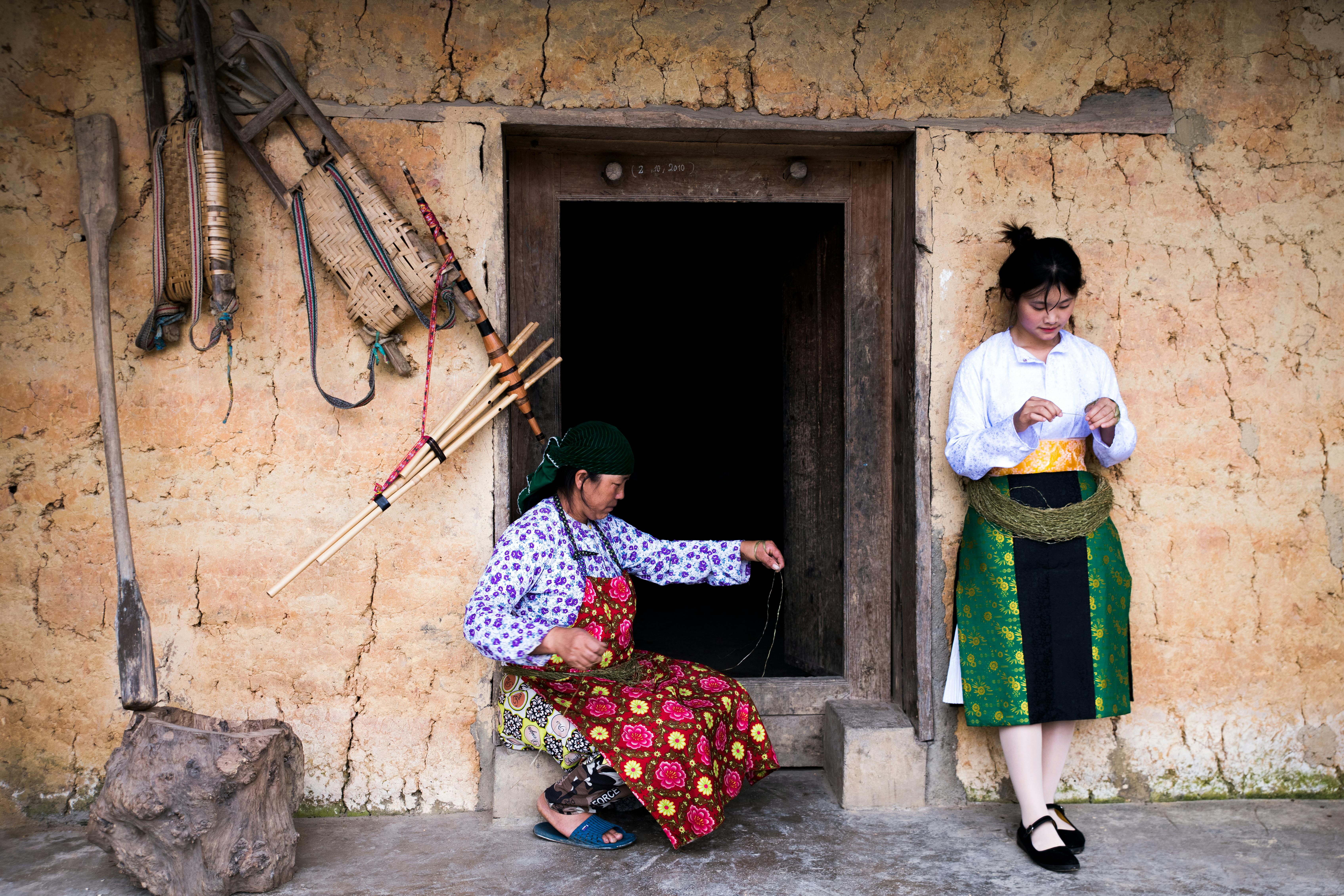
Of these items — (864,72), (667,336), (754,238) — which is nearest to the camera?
(864,72)

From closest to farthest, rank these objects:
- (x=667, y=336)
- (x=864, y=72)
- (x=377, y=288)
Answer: (x=377, y=288) → (x=864, y=72) → (x=667, y=336)

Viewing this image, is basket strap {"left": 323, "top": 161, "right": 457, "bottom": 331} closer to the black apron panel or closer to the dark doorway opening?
the dark doorway opening

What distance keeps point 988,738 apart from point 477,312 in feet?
6.89

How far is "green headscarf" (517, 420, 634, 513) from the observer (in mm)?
2752

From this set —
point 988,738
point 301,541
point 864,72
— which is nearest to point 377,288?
point 301,541

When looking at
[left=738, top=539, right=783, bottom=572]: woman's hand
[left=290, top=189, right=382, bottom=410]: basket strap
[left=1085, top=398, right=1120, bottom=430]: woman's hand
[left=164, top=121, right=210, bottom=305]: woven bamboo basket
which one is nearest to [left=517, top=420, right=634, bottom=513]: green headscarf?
[left=738, top=539, right=783, bottom=572]: woman's hand

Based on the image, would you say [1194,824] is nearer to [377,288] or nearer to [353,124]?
[377,288]

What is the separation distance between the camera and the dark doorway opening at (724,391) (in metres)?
3.71

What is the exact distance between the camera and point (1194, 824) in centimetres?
302

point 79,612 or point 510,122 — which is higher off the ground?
point 510,122

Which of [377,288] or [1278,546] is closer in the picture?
[377,288]

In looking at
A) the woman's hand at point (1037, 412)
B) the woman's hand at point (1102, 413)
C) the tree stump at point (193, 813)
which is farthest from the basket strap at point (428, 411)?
the woman's hand at point (1102, 413)

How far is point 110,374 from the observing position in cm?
285

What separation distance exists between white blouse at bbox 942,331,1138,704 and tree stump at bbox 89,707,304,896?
2.10m
